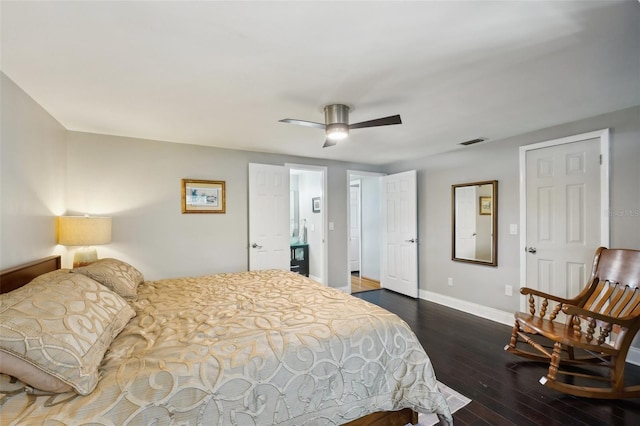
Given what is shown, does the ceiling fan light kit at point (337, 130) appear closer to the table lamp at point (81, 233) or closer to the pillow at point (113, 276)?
the pillow at point (113, 276)

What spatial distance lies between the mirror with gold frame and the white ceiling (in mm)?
1100

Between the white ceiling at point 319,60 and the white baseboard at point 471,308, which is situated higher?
the white ceiling at point 319,60

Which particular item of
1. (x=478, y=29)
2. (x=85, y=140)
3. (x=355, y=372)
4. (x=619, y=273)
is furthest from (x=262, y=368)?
(x=85, y=140)

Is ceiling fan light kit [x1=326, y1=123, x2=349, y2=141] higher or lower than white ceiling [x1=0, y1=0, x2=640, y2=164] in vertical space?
lower

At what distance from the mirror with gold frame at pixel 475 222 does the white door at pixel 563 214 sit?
0.39 m

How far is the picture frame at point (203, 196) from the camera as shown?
371 centimetres

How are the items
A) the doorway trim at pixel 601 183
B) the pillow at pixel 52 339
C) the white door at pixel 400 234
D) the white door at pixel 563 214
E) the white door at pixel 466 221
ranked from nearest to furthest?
the pillow at pixel 52 339, the doorway trim at pixel 601 183, the white door at pixel 563 214, the white door at pixel 466 221, the white door at pixel 400 234

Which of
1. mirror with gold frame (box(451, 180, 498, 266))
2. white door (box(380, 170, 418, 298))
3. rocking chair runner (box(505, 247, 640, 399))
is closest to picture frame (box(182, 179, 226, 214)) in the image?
white door (box(380, 170, 418, 298))

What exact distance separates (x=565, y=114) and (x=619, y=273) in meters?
1.54

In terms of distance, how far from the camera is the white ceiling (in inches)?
54.5

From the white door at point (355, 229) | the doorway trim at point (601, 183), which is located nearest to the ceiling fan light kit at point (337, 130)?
the doorway trim at point (601, 183)

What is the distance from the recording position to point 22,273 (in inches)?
78.6

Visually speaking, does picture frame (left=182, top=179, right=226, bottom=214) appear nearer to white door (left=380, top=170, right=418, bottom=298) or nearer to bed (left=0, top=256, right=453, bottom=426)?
bed (left=0, top=256, right=453, bottom=426)

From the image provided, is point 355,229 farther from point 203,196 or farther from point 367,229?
point 203,196
